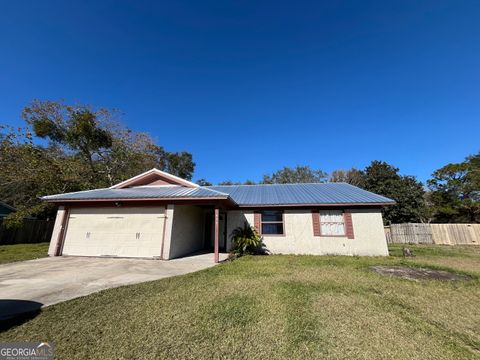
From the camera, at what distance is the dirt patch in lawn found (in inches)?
253

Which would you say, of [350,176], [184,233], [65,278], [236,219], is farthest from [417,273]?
[350,176]

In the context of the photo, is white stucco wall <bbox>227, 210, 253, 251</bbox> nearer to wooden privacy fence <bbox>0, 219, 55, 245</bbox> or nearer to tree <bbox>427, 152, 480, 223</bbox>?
wooden privacy fence <bbox>0, 219, 55, 245</bbox>

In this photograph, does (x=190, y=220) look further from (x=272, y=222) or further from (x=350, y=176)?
(x=350, y=176)

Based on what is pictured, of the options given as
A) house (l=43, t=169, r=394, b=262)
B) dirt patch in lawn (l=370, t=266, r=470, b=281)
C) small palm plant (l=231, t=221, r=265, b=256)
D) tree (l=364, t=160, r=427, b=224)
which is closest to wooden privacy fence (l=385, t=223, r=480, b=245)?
tree (l=364, t=160, r=427, b=224)

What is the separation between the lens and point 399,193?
2412cm

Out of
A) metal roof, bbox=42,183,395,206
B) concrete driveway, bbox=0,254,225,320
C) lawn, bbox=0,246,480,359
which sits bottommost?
lawn, bbox=0,246,480,359

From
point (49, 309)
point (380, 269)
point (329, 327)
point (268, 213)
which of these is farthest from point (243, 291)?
point (268, 213)

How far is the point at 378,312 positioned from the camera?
3.95 meters

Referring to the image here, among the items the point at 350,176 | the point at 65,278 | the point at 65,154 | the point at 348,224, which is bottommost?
the point at 65,278

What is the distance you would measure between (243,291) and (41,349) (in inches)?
139

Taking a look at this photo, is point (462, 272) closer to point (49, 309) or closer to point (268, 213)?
point (268, 213)

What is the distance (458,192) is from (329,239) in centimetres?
2677

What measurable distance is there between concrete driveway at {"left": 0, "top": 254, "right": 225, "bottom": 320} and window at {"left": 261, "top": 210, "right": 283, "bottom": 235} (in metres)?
3.88

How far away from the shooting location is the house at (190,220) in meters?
9.82
